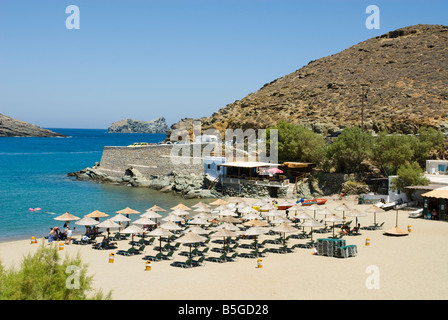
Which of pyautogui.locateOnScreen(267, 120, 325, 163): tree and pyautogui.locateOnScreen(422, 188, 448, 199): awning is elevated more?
pyautogui.locateOnScreen(267, 120, 325, 163): tree

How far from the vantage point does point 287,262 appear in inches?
813

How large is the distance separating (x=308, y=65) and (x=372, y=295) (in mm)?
80423

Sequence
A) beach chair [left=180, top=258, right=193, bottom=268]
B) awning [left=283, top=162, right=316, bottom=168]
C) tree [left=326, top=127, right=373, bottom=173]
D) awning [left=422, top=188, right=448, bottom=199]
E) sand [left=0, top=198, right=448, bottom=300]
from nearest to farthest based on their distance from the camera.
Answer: sand [left=0, top=198, right=448, bottom=300] < beach chair [left=180, top=258, right=193, bottom=268] < awning [left=422, top=188, right=448, bottom=199] < tree [left=326, top=127, right=373, bottom=173] < awning [left=283, top=162, right=316, bottom=168]

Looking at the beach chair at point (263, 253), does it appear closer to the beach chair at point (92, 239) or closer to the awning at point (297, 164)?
the beach chair at point (92, 239)

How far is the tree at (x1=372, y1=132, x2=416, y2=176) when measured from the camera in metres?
38.8

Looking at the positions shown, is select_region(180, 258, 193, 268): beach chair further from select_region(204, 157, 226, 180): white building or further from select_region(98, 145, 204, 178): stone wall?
select_region(98, 145, 204, 178): stone wall

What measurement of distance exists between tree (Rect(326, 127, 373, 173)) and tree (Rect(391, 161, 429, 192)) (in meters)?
6.17

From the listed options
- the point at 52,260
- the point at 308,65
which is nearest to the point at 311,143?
the point at 52,260

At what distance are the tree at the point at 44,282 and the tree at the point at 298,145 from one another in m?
38.3

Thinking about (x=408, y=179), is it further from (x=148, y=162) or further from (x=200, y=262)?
(x=148, y=162)

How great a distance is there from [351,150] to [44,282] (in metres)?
36.6

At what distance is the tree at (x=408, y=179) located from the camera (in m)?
34.6

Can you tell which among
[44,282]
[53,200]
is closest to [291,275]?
[44,282]

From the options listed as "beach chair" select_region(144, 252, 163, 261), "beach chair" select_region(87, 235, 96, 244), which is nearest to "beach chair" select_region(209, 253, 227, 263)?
"beach chair" select_region(144, 252, 163, 261)
